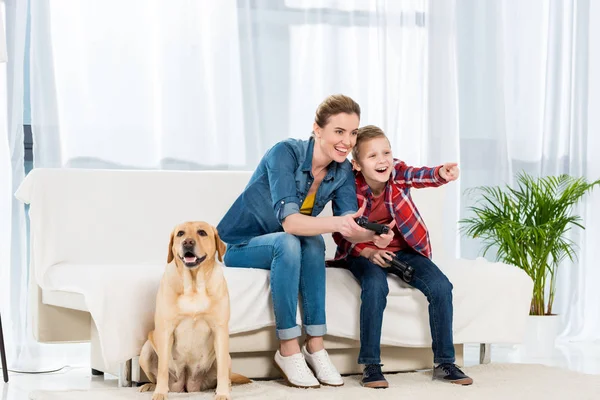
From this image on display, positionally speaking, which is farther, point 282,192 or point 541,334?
point 541,334

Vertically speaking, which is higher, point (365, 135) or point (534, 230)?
point (365, 135)

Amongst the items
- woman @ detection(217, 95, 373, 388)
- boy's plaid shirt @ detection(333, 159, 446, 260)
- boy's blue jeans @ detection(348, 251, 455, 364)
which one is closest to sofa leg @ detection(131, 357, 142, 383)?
woman @ detection(217, 95, 373, 388)

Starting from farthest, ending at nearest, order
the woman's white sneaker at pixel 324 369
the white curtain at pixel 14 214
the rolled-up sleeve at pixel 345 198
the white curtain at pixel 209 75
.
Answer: the white curtain at pixel 209 75
the white curtain at pixel 14 214
the rolled-up sleeve at pixel 345 198
the woman's white sneaker at pixel 324 369

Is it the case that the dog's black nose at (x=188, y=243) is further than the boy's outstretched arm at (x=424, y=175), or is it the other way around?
the boy's outstretched arm at (x=424, y=175)

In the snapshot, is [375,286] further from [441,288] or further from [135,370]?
[135,370]

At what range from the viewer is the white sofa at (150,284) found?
2.37 metres

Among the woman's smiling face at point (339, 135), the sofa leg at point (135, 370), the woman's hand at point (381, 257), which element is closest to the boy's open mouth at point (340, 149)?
the woman's smiling face at point (339, 135)

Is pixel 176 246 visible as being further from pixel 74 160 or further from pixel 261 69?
pixel 261 69

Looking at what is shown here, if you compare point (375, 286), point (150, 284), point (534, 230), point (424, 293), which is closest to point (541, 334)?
point (534, 230)

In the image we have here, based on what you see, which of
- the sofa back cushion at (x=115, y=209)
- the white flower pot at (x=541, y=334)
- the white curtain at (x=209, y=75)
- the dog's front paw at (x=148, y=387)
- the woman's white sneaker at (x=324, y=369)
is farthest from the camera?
the white flower pot at (x=541, y=334)

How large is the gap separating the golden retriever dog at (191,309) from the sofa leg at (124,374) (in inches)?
8.8

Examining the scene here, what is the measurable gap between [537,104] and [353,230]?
83.7 inches

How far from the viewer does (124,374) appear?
2.48 meters

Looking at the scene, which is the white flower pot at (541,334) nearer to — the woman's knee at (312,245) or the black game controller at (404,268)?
the black game controller at (404,268)
